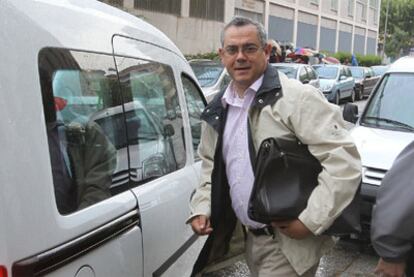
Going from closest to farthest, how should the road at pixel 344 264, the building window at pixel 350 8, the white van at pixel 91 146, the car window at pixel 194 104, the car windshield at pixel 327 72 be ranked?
the white van at pixel 91 146
the car window at pixel 194 104
the road at pixel 344 264
the car windshield at pixel 327 72
the building window at pixel 350 8

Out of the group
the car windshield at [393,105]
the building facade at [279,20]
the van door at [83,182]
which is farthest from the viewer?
the building facade at [279,20]

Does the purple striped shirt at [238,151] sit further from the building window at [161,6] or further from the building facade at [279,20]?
the building window at [161,6]

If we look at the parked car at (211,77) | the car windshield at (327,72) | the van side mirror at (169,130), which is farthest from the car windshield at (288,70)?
the van side mirror at (169,130)

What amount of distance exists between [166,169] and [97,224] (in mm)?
951

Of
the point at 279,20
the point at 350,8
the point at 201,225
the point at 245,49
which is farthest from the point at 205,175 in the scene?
the point at 350,8

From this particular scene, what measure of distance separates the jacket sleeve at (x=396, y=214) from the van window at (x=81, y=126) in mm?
1074

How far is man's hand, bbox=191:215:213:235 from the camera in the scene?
2.61m

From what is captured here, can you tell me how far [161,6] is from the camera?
80.6 ft

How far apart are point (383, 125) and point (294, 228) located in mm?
3907

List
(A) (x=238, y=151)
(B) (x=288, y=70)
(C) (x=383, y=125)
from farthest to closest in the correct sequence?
(B) (x=288, y=70) < (C) (x=383, y=125) < (A) (x=238, y=151)

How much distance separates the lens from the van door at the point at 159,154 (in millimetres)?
2617

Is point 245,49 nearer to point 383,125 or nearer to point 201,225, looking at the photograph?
point 201,225

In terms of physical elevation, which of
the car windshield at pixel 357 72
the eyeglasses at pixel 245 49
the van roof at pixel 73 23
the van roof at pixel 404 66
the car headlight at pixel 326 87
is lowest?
the car headlight at pixel 326 87

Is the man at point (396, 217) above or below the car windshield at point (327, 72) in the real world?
above
